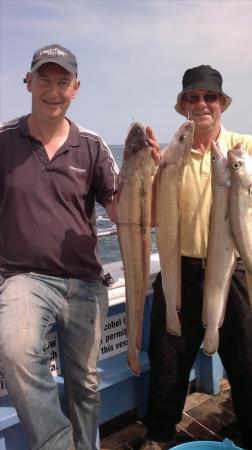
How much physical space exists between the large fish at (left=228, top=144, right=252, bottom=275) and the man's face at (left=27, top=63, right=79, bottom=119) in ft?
4.41

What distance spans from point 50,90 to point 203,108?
1154mm

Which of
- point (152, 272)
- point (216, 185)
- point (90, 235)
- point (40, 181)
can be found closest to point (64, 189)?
point (40, 181)

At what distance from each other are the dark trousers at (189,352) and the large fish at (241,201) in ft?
1.82

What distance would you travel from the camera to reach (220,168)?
2.98 meters

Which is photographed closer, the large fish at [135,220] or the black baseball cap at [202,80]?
the large fish at [135,220]

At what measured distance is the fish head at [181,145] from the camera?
2.94m

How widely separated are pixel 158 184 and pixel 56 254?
901 millimetres

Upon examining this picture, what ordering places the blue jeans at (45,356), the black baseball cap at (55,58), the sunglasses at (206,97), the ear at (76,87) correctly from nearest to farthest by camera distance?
the blue jeans at (45,356)
the black baseball cap at (55,58)
the sunglasses at (206,97)
the ear at (76,87)

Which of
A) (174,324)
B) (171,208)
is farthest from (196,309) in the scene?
(171,208)

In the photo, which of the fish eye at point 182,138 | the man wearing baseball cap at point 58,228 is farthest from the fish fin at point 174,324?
the fish eye at point 182,138

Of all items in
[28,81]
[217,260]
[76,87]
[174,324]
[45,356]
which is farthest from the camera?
[76,87]

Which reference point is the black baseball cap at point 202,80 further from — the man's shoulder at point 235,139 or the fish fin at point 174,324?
the fish fin at point 174,324

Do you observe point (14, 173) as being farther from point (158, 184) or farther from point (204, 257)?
point (204, 257)

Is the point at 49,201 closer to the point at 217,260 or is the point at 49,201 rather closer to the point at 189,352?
the point at 217,260
